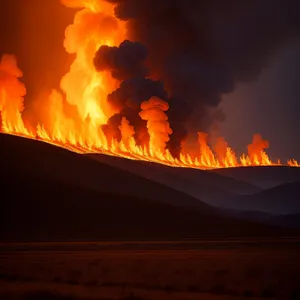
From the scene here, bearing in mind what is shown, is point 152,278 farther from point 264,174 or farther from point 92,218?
point 264,174

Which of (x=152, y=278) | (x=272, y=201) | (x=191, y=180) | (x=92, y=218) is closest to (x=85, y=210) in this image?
(x=92, y=218)

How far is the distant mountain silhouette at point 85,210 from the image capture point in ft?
196

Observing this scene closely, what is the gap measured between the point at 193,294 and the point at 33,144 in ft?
275

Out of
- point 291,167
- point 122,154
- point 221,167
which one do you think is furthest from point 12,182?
point 291,167

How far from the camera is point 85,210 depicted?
67.2 metres

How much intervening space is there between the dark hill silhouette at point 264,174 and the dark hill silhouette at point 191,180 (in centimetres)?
219

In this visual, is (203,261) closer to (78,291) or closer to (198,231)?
(78,291)

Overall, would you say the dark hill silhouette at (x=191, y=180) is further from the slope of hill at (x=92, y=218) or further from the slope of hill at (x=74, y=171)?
the slope of hill at (x=92, y=218)

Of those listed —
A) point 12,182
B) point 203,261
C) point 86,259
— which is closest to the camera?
point 203,261

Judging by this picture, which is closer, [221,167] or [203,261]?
[203,261]

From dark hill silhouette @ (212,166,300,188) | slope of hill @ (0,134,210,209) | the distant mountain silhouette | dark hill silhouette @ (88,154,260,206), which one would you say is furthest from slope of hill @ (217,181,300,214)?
the distant mountain silhouette

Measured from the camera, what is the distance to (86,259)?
96.1 ft

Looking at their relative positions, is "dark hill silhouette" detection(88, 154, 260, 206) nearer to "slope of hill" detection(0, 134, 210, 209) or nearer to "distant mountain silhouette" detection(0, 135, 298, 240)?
"slope of hill" detection(0, 134, 210, 209)

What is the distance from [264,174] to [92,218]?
75.8 m
